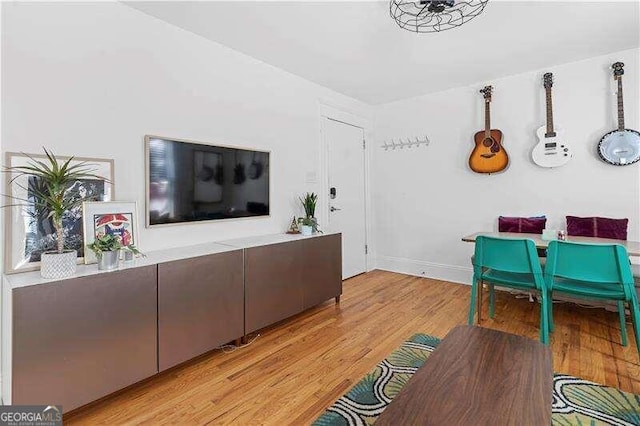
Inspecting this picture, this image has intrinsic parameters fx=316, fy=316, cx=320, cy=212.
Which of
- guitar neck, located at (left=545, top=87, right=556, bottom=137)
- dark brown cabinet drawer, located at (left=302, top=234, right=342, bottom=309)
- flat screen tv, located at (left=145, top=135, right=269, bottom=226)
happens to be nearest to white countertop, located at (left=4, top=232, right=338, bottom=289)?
dark brown cabinet drawer, located at (left=302, top=234, right=342, bottom=309)

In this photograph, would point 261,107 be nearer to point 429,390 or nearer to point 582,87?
point 429,390

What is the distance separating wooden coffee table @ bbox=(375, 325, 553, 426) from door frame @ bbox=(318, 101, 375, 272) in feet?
7.94

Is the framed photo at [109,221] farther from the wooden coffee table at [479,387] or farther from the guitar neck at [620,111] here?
the guitar neck at [620,111]

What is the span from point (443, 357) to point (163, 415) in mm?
1428

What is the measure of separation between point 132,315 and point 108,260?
0.33 m

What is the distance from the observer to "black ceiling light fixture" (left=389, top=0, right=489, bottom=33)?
1.96 meters

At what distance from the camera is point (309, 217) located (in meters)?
3.19

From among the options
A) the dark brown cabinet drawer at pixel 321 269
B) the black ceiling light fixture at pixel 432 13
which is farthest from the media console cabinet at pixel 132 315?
the black ceiling light fixture at pixel 432 13

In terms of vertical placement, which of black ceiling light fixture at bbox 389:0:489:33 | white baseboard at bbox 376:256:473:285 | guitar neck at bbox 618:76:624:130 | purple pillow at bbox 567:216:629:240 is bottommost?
white baseboard at bbox 376:256:473:285

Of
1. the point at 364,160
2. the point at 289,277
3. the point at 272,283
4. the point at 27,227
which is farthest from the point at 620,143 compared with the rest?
the point at 27,227

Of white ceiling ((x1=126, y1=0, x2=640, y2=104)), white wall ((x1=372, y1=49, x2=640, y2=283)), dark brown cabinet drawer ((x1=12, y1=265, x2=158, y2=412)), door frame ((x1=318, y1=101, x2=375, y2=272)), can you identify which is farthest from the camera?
door frame ((x1=318, y1=101, x2=375, y2=272))

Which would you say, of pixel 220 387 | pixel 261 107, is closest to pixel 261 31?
pixel 261 107

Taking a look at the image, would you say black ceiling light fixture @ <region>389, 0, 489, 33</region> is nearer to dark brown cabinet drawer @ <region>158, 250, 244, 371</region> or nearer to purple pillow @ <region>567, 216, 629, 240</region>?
dark brown cabinet drawer @ <region>158, 250, 244, 371</region>

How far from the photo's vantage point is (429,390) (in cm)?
117
